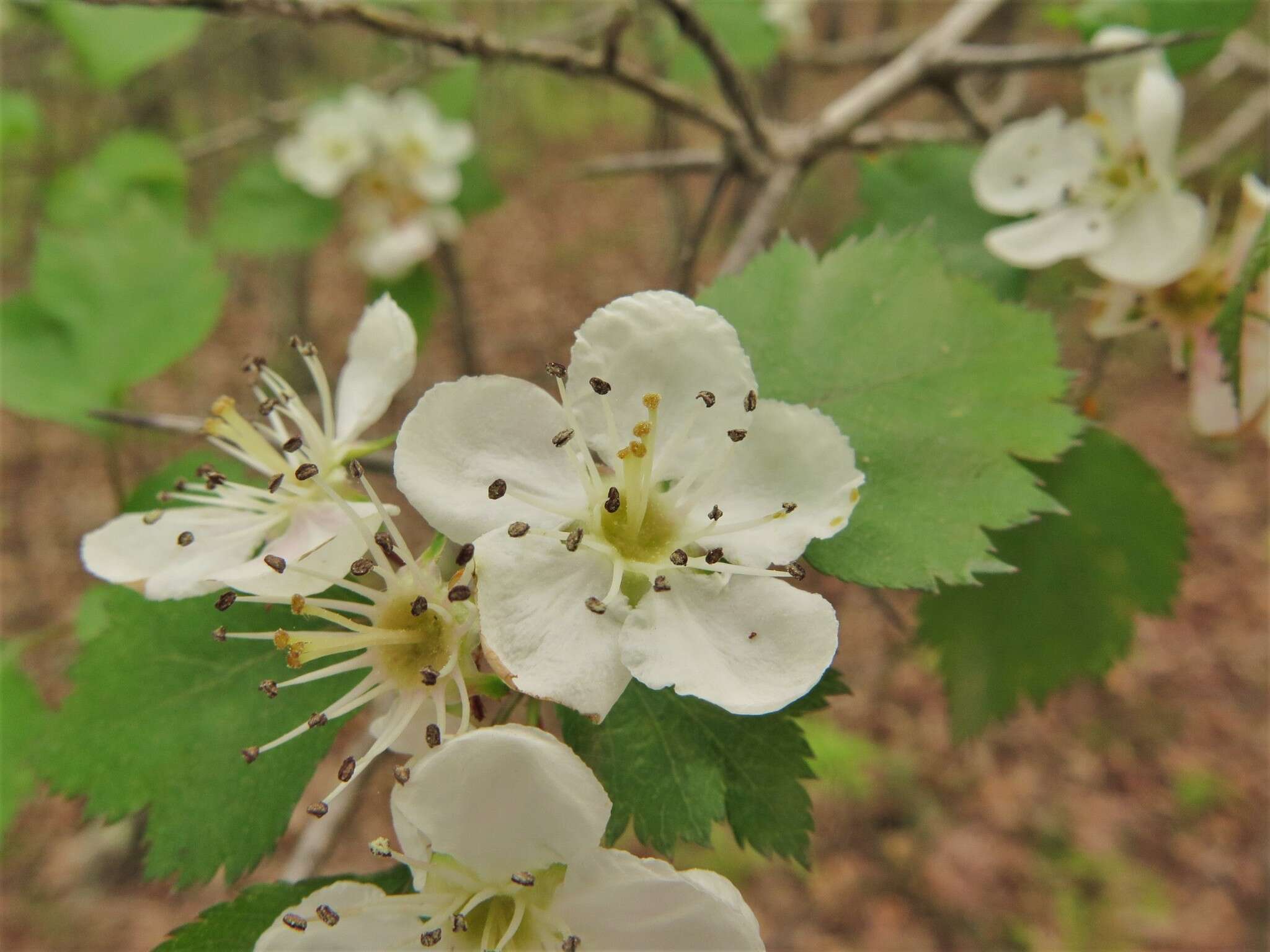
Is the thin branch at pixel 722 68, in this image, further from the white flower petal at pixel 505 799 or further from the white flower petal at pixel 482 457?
the white flower petal at pixel 505 799

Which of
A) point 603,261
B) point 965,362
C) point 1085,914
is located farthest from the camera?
point 603,261

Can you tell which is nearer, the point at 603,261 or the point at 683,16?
the point at 683,16

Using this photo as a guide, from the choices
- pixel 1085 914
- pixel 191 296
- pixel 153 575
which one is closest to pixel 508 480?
pixel 153 575

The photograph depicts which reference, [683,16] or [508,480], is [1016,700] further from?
[683,16]

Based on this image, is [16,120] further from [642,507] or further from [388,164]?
[642,507]

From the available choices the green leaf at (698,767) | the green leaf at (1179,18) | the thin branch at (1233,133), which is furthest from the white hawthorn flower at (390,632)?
the thin branch at (1233,133)
